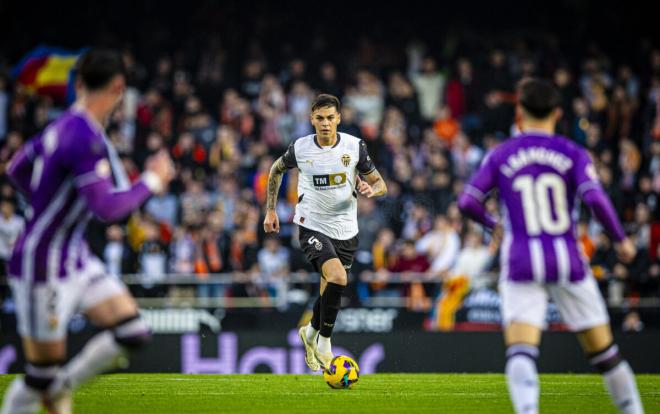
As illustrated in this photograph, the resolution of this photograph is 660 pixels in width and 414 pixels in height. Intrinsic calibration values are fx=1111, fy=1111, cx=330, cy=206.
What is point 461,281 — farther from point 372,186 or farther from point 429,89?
point 429,89

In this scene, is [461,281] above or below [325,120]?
below

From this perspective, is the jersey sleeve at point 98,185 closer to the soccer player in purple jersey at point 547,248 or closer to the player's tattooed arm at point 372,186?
the soccer player in purple jersey at point 547,248

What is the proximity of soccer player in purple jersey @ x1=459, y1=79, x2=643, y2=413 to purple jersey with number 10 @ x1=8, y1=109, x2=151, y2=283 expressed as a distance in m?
2.50

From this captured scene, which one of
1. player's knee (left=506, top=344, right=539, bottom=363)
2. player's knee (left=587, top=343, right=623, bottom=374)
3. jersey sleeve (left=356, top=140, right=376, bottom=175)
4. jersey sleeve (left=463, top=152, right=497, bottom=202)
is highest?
jersey sleeve (left=356, top=140, right=376, bottom=175)

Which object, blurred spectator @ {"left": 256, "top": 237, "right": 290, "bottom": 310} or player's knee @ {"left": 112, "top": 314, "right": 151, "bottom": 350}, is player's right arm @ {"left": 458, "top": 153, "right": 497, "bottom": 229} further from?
blurred spectator @ {"left": 256, "top": 237, "right": 290, "bottom": 310}

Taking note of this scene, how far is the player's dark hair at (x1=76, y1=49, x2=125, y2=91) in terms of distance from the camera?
285 inches

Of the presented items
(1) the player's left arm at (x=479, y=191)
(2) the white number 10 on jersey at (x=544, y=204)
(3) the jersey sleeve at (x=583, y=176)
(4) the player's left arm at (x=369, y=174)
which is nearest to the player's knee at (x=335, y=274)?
(4) the player's left arm at (x=369, y=174)

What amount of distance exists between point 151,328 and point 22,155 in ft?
38.7

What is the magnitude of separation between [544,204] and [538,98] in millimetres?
→ 735

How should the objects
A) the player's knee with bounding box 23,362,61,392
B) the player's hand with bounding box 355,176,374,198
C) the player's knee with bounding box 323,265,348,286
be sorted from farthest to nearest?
the player's knee with bounding box 323,265,348,286, the player's hand with bounding box 355,176,374,198, the player's knee with bounding box 23,362,61,392

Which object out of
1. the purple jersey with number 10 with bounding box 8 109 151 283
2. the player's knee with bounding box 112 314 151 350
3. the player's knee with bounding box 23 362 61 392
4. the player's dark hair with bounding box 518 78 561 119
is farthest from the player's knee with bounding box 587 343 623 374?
the player's knee with bounding box 23 362 61 392

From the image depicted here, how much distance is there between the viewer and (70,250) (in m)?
7.11

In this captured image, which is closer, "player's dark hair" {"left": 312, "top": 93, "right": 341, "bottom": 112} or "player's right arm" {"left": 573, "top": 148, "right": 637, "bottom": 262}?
"player's right arm" {"left": 573, "top": 148, "right": 637, "bottom": 262}

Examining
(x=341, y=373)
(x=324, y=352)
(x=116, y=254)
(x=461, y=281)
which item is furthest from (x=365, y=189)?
(x=116, y=254)
